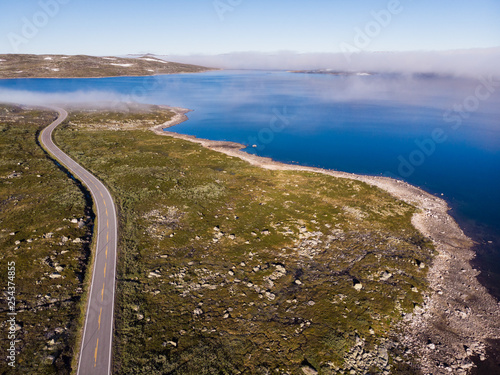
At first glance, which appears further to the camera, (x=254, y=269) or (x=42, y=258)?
(x=254, y=269)

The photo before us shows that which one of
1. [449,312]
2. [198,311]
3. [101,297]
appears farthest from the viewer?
[449,312]

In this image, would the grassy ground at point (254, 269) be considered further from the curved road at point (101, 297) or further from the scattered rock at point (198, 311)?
the curved road at point (101, 297)

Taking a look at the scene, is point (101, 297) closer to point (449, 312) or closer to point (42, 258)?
point (42, 258)

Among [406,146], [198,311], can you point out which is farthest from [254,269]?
[406,146]

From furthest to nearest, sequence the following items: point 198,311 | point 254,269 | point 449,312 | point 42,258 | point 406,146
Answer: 1. point 406,146
2. point 254,269
3. point 42,258
4. point 449,312
5. point 198,311

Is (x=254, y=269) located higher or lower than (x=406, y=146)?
lower

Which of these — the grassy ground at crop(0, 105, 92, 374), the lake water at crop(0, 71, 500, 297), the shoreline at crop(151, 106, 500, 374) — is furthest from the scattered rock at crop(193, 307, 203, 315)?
the lake water at crop(0, 71, 500, 297)

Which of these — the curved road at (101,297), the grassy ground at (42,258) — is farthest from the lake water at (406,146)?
the grassy ground at (42,258)
